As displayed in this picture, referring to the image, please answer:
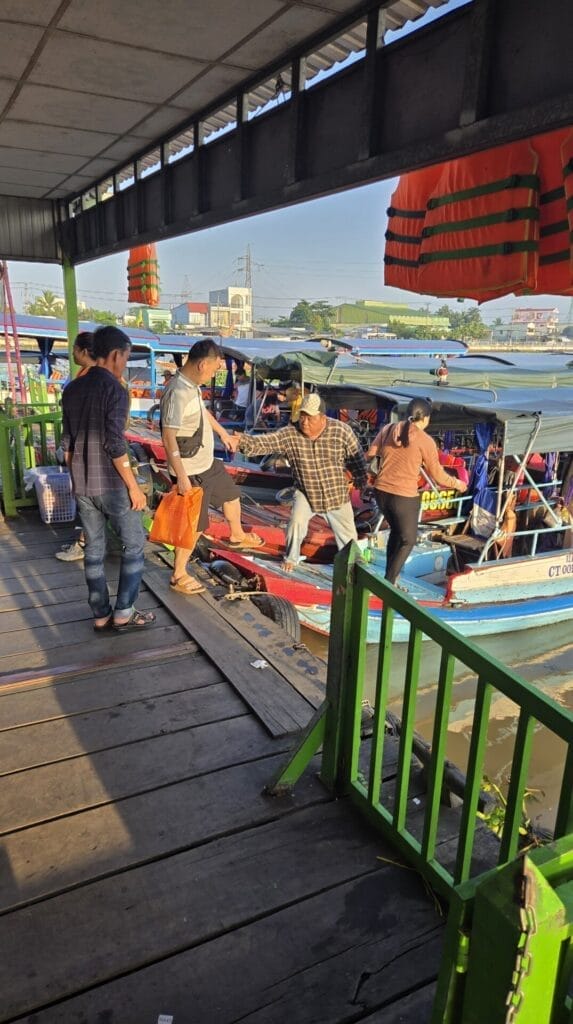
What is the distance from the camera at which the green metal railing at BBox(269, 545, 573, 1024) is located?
1.63 metres

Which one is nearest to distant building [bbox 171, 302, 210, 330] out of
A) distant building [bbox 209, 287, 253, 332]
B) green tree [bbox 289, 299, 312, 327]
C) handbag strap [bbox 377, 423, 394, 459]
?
distant building [bbox 209, 287, 253, 332]

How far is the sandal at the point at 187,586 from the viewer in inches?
186

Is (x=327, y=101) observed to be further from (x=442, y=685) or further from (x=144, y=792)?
(x=144, y=792)

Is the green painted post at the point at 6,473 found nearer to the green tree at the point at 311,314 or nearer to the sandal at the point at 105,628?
the sandal at the point at 105,628

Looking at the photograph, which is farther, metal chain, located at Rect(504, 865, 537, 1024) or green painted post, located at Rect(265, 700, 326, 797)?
green painted post, located at Rect(265, 700, 326, 797)

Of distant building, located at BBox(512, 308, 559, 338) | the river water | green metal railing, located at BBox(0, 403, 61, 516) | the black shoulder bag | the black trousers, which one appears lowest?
the river water

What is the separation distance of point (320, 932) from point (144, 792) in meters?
0.96

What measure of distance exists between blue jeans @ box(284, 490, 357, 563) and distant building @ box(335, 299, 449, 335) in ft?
253

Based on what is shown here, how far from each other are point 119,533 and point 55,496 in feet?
8.83

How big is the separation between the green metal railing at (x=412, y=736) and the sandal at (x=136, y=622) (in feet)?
5.96

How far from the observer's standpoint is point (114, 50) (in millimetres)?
3926

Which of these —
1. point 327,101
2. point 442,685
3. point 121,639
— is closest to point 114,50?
point 327,101

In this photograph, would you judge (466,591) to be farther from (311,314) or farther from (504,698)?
(311,314)

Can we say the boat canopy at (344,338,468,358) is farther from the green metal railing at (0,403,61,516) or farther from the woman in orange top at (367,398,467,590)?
the green metal railing at (0,403,61,516)
